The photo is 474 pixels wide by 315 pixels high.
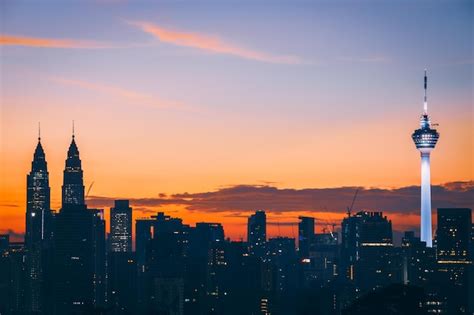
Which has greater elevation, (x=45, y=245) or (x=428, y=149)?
(x=428, y=149)

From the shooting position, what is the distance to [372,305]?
61875 millimetres

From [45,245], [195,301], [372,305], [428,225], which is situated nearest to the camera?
[372,305]

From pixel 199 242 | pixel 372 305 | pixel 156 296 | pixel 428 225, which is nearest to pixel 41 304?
pixel 156 296

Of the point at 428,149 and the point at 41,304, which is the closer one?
the point at 41,304

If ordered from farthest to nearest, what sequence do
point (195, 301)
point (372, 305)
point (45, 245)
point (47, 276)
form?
point (45, 245) < point (47, 276) < point (195, 301) < point (372, 305)

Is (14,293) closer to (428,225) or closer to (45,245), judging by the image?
(45,245)

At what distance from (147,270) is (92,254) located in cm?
579

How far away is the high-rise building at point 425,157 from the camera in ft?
486

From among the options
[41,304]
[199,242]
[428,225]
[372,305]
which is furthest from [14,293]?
[428,225]

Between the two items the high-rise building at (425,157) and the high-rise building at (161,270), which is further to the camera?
the high-rise building at (425,157)

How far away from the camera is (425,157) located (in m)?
153

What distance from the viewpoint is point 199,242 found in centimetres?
11500

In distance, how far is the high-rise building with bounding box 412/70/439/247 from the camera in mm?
148000

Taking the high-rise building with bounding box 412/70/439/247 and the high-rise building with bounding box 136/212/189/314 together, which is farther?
the high-rise building with bounding box 412/70/439/247
